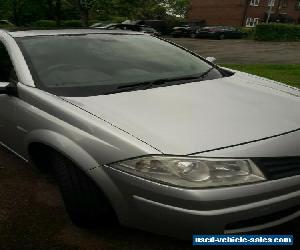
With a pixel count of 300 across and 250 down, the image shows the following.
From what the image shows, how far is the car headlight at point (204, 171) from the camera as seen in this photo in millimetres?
2424

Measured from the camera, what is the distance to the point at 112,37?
424 centimetres

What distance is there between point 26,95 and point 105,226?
1225 mm

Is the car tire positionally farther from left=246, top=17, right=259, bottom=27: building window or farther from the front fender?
left=246, top=17, right=259, bottom=27: building window

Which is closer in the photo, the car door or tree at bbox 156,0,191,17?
the car door

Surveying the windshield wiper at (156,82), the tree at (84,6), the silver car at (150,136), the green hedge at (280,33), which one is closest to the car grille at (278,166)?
the silver car at (150,136)

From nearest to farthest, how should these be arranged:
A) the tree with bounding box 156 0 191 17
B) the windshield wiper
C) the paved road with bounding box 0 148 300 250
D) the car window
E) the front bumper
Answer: the front bumper < the paved road with bounding box 0 148 300 250 < the windshield wiper < the car window < the tree with bounding box 156 0 191 17

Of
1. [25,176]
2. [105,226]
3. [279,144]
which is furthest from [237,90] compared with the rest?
[25,176]

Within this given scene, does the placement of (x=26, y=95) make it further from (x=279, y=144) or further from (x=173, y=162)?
(x=279, y=144)

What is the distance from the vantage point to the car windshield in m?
3.41

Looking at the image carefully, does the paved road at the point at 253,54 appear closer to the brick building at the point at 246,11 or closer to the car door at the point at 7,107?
the car door at the point at 7,107

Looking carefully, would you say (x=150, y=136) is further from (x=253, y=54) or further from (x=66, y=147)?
(x=253, y=54)

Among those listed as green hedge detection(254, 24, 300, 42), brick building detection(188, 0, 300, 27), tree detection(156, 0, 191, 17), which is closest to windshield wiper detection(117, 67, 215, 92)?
green hedge detection(254, 24, 300, 42)

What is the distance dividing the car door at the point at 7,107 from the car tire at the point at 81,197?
74 centimetres

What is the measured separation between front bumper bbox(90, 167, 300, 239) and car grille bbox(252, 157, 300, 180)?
0.04 m
